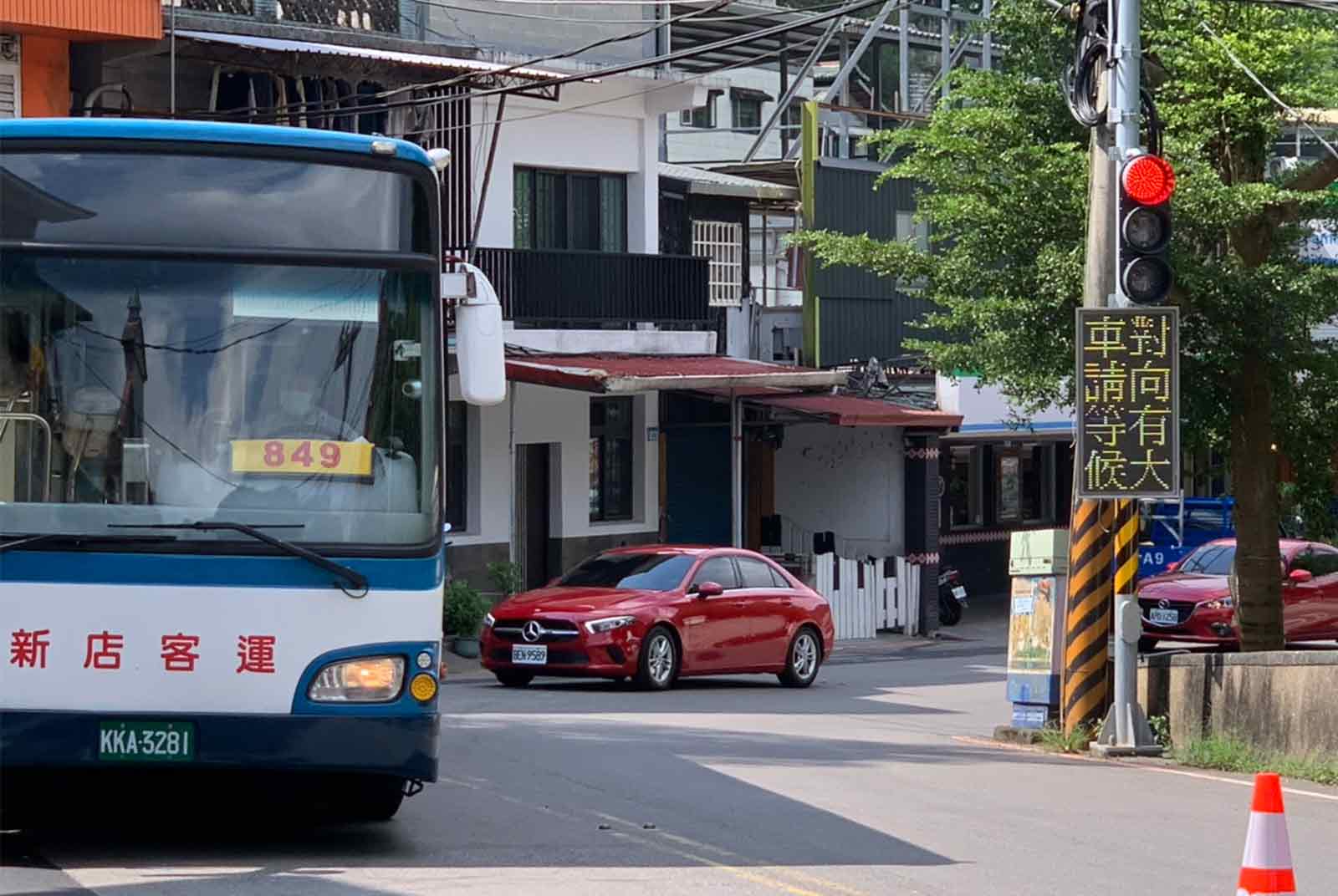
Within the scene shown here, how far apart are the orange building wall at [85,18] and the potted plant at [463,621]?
779 cm

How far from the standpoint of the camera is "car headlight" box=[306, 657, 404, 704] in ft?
28.7

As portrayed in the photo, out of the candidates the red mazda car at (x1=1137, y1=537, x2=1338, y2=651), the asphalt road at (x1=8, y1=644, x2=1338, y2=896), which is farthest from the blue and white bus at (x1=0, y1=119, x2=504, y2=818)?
the red mazda car at (x1=1137, y1=537, x2=1338, y2=651)

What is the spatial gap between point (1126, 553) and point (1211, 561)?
13113mm

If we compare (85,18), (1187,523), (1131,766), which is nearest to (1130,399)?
(1131,766)

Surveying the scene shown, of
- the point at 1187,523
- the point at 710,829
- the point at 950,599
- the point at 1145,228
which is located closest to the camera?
the point at 710,829

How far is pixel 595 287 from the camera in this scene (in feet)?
95.8

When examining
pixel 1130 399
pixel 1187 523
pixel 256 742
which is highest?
pixel 1130 399

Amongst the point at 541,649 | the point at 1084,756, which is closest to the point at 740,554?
the point at 541,649

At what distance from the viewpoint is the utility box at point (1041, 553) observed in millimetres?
16875

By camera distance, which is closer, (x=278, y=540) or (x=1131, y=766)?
(x=278, y=540)

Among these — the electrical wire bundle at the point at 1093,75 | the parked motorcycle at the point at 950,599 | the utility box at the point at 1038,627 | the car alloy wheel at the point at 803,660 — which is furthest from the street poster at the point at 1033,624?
the parked motorcycle at the point at 950,599

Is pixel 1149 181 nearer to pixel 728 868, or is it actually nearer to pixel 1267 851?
pixel 728 868

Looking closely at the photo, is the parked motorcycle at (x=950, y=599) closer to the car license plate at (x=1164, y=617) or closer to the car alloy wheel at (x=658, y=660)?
the car license plate at (x=1164, y=617)

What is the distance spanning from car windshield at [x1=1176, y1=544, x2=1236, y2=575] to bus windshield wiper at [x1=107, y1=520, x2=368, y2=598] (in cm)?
2060
